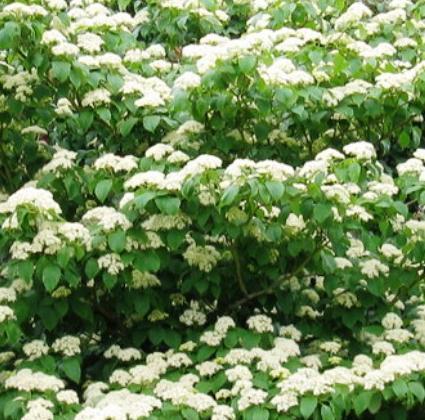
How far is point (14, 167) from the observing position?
202 inches

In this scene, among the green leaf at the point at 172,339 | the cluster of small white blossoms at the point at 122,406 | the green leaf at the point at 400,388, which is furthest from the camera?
the green leaf at the point at 172,339

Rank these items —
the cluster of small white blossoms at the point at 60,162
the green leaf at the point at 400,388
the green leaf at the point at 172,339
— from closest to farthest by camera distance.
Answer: the green leaf at the point at 400,388 → the green leaf at the point at 172,339 → the cluster of small white blossoms at the point at 60,162

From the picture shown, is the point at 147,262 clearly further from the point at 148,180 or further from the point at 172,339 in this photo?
the point at 172,339

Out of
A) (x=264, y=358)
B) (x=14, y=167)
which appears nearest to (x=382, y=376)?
(x=264, y=358)

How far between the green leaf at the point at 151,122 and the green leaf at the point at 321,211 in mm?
973

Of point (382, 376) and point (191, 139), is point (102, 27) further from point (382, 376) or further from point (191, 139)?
point (382, 376)

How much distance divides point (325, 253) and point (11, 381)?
4.60 ft

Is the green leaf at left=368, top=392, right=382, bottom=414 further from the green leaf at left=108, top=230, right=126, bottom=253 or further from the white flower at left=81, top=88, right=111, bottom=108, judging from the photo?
the white flower at left=81, top=88, right=111, bottom=108

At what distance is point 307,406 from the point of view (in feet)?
11.7

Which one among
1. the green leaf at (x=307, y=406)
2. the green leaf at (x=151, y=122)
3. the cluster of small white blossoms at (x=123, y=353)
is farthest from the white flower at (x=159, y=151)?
the green leaf at (x=307, y=406)

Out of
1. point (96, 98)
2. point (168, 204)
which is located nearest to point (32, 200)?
point (168, 204)

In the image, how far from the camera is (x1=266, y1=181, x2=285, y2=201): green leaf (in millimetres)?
3803

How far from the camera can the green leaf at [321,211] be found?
12.9 feet

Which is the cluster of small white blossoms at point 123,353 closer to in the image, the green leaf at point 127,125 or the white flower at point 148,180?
the white flower at point 148,180
